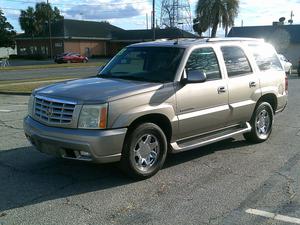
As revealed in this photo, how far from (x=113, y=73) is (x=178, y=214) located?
2954 millimetres

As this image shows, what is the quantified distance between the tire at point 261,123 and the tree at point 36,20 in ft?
248

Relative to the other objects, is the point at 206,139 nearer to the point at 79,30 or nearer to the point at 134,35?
the point at 79,30

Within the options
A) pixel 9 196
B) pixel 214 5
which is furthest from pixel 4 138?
pixel 214 5

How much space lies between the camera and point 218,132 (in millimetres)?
7293

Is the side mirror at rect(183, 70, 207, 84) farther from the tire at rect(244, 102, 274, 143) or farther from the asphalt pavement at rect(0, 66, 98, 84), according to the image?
the asphalt pavement at rect(0, 66, 98, 84)

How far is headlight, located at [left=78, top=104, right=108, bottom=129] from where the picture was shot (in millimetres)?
5582

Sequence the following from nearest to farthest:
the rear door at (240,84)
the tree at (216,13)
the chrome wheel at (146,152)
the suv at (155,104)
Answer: the suv at (155,104)
the chrome wheel at (146,152)
the rear door at (240,84)
the tree at (216,13)

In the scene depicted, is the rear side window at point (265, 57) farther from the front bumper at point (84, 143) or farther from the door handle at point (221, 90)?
the front bumper at point (84, 143)

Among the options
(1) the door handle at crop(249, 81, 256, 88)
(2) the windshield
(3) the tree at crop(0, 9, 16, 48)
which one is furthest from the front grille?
(3) the tree at crop(0, 9, 16, 48)

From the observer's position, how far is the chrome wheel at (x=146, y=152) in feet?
19.7

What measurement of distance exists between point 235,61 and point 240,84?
0.40 m

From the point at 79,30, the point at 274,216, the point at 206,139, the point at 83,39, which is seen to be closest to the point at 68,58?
the point at 83,39

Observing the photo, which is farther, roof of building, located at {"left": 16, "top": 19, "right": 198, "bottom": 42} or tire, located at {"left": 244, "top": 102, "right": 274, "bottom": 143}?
roof of building, located at {"left": 16, "top": 19, "right": 198, "bottom": 42}

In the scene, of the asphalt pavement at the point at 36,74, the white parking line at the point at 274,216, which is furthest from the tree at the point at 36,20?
the white parking line at the point at 274,216
